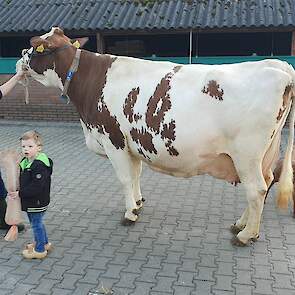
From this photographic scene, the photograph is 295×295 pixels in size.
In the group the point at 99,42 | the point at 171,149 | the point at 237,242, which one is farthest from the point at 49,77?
the point at 99,42

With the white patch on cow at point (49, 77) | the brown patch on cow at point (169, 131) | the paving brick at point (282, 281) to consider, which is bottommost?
the paving brick at point (282, 281)

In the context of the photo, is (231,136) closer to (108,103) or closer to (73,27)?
(108,103)

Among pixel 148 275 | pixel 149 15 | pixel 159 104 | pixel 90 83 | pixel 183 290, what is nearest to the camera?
pixel 183 290

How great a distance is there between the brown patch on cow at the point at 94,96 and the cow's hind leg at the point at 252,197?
129 cm

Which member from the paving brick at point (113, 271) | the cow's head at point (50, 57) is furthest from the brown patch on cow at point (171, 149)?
the cow's head at point (50, 57)

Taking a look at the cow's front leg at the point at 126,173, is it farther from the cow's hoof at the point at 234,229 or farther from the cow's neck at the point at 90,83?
the cow's hoof at the point at 234,229

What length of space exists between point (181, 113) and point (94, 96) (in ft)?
3.54

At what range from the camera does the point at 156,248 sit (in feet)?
12.7

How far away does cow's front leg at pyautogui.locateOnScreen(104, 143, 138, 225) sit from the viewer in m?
4.22

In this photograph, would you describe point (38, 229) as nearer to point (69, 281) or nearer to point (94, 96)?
point (69, 281)

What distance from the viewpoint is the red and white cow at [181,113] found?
3.44 metres

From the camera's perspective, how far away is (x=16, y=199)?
3.48 metres

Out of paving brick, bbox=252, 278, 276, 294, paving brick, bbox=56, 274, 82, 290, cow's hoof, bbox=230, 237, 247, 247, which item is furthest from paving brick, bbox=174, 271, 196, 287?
paving brick, bbox=56, 274, 82, 290

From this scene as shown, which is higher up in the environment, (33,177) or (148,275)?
(33,177)
